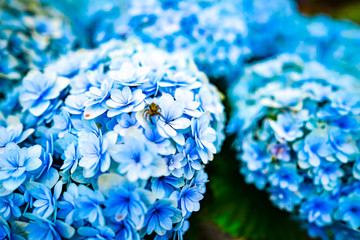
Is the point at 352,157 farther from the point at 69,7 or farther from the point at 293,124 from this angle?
the point at 69,7

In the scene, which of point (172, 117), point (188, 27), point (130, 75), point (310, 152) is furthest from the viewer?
point (188, 27)

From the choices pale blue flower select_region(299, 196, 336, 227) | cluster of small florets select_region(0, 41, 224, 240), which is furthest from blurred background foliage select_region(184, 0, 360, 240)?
cluster of small florets select_region(0, 41, 224, 240)

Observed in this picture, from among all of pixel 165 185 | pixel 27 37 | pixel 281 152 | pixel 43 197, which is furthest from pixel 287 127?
pixel 27 37

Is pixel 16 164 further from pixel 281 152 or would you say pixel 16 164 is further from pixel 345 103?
pixel 345 103

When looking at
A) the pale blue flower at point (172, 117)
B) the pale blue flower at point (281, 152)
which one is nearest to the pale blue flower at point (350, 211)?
the pale blue flower at point (281, 152)

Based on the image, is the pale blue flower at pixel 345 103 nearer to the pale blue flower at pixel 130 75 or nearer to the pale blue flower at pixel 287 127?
the pale blue flower at pixel 287 127

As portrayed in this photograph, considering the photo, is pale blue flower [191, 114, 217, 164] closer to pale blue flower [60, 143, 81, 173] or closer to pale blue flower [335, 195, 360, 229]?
pale blue flower [60, 143, 81, 173]

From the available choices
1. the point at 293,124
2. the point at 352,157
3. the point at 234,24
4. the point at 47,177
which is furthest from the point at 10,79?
the point at 352,157
